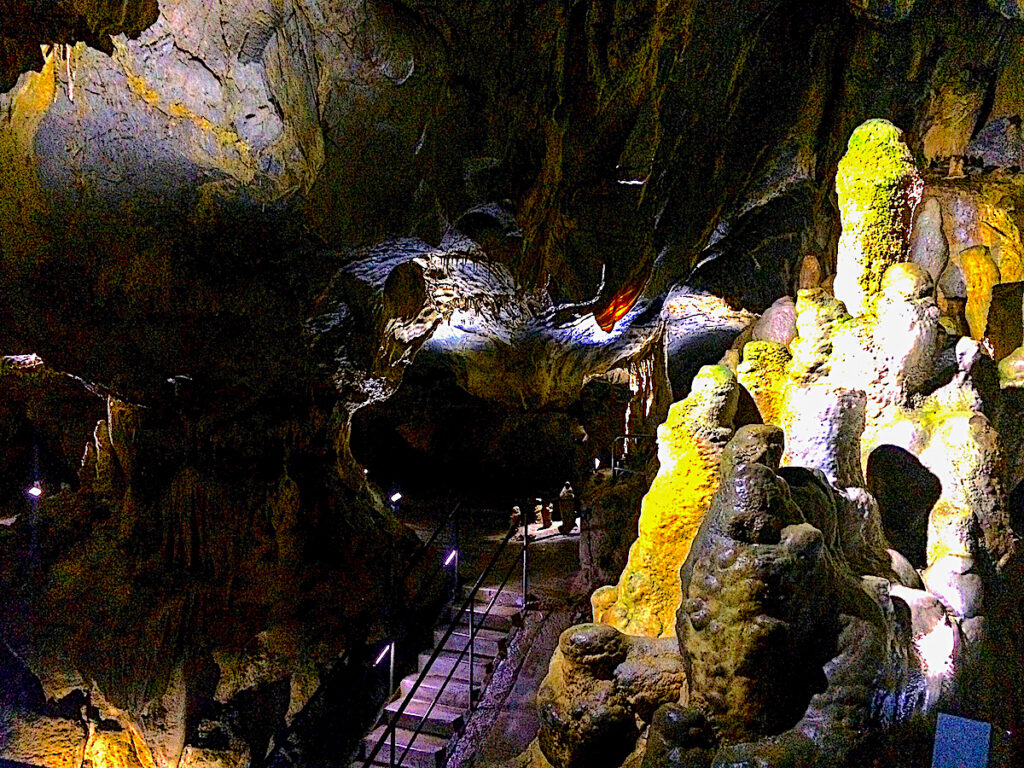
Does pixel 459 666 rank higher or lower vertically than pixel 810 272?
lower

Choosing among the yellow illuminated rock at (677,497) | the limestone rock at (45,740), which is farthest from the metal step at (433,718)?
the limestone rock at (45,740)

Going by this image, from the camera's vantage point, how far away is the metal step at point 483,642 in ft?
23.0

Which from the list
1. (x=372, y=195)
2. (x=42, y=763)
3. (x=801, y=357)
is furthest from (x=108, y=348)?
(x=801, y=357)

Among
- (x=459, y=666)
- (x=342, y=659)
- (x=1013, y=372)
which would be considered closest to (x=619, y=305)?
(x=459, y=666)

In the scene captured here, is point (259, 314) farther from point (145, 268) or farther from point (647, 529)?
point (647, 529)

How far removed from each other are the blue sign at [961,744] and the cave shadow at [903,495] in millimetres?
2088

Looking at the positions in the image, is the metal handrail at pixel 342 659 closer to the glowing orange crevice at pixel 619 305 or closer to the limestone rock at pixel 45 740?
the limestone rock at pixel 45 740

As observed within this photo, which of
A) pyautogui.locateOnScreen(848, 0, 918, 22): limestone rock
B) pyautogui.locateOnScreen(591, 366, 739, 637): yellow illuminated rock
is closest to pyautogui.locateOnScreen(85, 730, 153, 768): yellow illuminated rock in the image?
pyautogui.locateOnScreen(591, 366, 739, 637): yellow illuminated rock

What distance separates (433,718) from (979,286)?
24.0ft

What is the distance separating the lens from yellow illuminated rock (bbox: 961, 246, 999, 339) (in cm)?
855

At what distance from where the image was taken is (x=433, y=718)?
6.34m

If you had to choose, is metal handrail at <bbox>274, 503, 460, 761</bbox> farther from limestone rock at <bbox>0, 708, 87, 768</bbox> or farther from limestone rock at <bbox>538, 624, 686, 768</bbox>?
limestone rock at <bbox>538, 624, 686, 768</bbox>

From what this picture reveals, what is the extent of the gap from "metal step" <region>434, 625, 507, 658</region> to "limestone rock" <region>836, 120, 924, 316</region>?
4232 millimetres

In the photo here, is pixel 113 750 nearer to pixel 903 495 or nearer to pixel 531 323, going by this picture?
pixel 531 323
